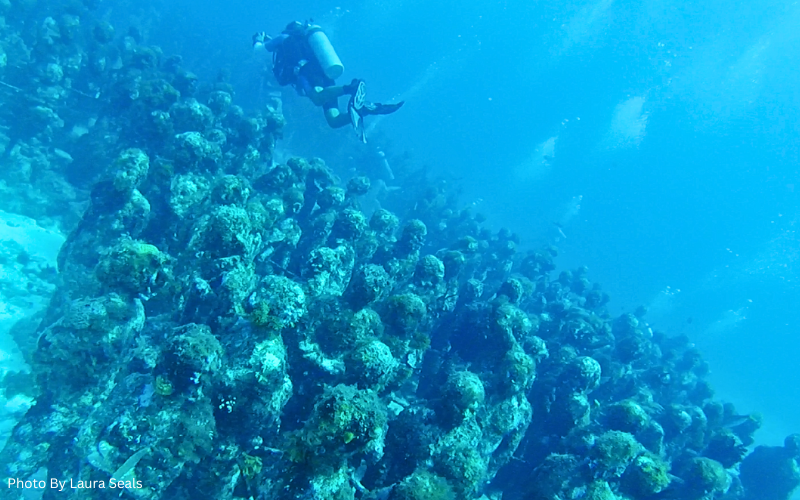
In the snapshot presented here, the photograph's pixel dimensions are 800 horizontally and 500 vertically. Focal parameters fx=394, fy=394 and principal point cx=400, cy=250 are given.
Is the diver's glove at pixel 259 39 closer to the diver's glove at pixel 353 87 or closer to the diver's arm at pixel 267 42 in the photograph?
the diver's arm at pixel 267 42

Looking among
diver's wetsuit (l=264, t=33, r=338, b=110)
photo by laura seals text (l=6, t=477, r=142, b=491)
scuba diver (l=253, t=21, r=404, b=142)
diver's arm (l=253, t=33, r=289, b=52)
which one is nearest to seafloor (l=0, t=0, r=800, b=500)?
photo by laura seals text (l=6, t=477, r=142, b=491)

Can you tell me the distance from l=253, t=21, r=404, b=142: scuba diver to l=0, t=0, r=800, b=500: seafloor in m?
2.46

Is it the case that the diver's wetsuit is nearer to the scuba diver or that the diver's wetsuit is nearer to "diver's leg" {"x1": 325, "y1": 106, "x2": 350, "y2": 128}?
the scuba diver

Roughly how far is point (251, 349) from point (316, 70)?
1282 centimetres

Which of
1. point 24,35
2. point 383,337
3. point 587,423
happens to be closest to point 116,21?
point 24,35

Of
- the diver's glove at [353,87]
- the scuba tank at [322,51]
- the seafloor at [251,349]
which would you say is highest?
the scuba tank at [322,51]

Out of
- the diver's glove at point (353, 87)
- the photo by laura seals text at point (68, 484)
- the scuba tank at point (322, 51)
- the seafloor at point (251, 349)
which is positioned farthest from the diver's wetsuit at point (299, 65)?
the photo by laura seals text at point (68, 484)

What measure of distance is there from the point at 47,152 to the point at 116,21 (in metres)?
24.9

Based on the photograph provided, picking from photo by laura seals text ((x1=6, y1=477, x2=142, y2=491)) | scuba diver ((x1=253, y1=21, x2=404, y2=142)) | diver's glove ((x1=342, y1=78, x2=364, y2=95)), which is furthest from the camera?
scuba diver ((x1=253, y1=21, x2=404, y2=142))

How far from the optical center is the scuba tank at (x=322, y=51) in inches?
572

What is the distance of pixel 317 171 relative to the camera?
40.8ft

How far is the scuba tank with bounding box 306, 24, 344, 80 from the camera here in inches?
572

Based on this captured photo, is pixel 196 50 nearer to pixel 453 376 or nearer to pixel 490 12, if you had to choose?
pixel 453 376

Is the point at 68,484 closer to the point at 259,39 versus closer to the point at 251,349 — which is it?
the point at 251,349
